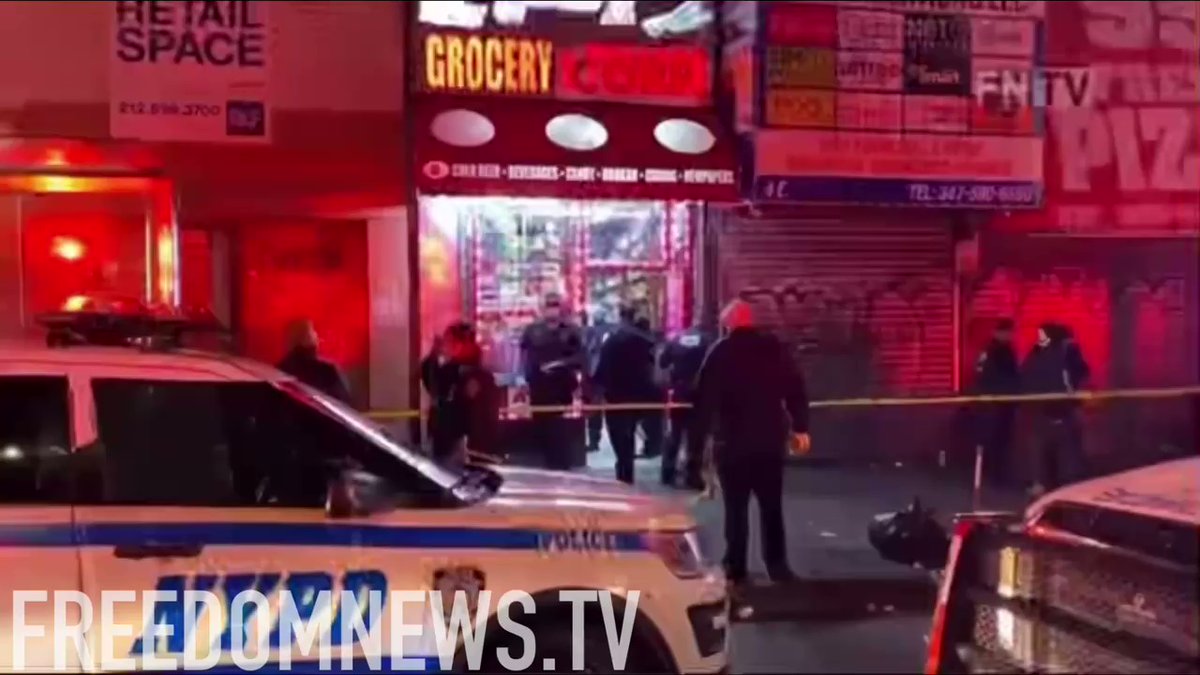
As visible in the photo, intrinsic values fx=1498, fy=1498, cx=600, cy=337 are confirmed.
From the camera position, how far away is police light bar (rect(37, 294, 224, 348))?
543 centimetres

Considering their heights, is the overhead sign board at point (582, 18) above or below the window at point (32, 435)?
above

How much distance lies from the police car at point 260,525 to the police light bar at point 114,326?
0.05m

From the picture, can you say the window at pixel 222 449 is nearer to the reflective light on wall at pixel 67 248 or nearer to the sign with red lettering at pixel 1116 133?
the reflective light on wall at pixel 67 248

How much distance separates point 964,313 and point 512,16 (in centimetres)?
487

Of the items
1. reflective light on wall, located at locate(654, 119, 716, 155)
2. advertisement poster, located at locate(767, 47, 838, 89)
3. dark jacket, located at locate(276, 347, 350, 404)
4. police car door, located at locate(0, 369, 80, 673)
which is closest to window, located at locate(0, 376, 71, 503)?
police car door, located at locate(0, 369, 80, 673)

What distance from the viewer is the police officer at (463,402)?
31.4 feet

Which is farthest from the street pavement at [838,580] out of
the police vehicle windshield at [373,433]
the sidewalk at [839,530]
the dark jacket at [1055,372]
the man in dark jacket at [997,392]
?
the police vehicle windshield at [373,433]

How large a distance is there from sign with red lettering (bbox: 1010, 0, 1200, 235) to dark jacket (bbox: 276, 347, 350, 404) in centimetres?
675

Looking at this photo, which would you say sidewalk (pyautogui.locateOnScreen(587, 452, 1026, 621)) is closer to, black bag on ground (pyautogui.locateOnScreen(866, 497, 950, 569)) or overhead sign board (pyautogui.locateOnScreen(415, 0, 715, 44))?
black bag on ground (pyautogui.locateOnScreen(866, 497, 950, 569))

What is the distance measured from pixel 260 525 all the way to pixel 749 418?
4780mm

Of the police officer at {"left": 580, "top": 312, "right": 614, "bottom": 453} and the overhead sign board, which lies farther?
the overhead sign board

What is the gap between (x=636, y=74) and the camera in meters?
12.2

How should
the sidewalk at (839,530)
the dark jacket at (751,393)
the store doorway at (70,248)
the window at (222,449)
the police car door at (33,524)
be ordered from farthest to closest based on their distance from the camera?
the dark jacket at (751,393), the sidewalk at (839,530), the store doorway at (70,248), the window at (222,449), the police car door at (33,524)

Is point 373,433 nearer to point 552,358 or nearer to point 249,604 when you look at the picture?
point 249,604
